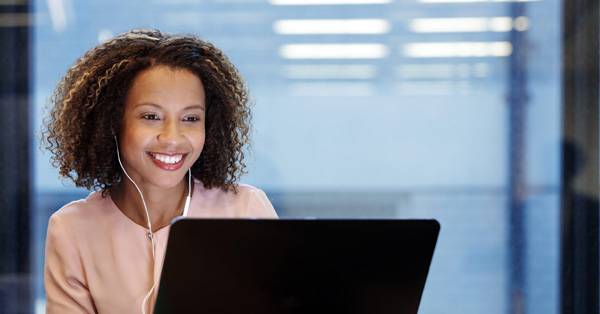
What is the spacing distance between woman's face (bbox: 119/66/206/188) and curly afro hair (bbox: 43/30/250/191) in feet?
0.12

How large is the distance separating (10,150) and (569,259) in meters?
1.80

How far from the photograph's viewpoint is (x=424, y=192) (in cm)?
232

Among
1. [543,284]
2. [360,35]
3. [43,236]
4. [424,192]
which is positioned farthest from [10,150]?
[543,284]

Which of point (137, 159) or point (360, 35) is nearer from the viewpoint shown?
point (137, 159)

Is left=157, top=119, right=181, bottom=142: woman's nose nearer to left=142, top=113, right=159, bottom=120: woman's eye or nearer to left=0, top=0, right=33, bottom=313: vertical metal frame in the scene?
left=142, top=113, right=159, bottom=120: woman's eye

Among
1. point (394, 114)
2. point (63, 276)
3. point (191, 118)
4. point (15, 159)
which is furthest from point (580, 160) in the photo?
point (15, 159)

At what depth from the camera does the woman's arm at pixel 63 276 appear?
4.69 feet

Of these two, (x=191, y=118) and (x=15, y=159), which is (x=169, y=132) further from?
(x=15, y=159)

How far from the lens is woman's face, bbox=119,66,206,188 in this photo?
141cm

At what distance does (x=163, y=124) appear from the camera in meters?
1.42

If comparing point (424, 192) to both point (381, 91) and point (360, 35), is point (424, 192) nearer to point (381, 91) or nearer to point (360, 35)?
point (381, 91)

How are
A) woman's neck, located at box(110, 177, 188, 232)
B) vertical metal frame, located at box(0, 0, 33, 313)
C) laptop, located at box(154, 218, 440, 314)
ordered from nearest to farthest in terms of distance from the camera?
laptop, located at box(154, 218, 440, 314) → woman's neck, located at box(110, 177, 188, 232) → vertical metal frame, located at box(0, 0, 33, 313)

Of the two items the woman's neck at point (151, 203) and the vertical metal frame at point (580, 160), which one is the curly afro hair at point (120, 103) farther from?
the vertical metal frame at point (580, 160)

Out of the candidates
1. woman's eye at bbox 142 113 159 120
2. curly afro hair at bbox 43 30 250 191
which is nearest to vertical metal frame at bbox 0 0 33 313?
curly afro hair at bbox 43 30 250 191
